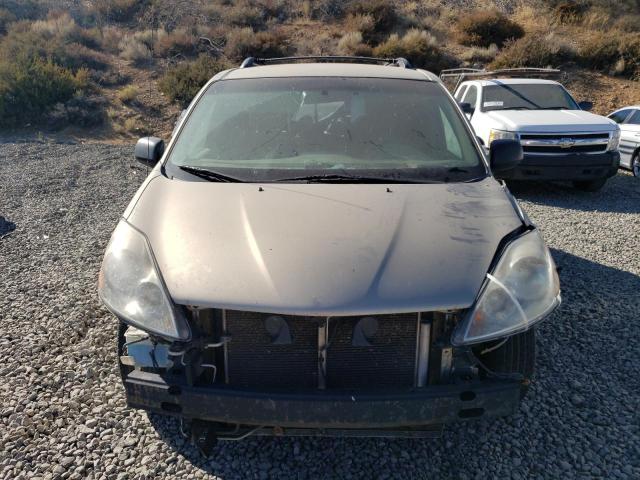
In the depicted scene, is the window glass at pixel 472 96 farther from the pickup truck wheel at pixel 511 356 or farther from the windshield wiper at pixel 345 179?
the pickup truck wheel at pixel 511 356

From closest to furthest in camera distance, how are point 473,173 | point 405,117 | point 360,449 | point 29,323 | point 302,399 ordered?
point 302,399 → point 360,449 → point 473,173 → point 405,117 → point 29,323

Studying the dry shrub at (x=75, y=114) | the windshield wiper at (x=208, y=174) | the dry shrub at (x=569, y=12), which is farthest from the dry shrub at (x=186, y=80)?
the dry shrub at (x=569, y=12)

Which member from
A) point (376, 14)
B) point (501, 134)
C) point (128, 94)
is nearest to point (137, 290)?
point (501, 134)

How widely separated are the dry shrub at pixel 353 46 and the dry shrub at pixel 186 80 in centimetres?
578

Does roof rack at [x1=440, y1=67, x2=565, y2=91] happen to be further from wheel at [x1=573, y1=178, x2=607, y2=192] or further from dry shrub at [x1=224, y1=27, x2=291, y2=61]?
dry shrub at [x1=224, y1=27, x2=291, y2=61]

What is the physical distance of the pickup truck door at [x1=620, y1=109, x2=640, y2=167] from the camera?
995cm

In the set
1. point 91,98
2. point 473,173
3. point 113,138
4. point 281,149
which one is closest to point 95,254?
point 281,149

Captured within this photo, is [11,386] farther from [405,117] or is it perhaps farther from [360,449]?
[405,117]

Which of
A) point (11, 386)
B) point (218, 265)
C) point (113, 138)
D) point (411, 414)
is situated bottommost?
point (113, 138)

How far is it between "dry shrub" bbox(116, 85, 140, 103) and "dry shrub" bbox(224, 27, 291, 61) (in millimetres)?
5376

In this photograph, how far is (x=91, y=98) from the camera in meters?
16.8

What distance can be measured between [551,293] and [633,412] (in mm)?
1157

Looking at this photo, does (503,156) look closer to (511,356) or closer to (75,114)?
(511,356)

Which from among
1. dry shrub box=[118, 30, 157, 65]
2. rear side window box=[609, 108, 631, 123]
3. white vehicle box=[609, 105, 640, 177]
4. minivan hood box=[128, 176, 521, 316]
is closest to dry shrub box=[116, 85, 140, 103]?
dry shrub box=[118, 30, 157, 65]
